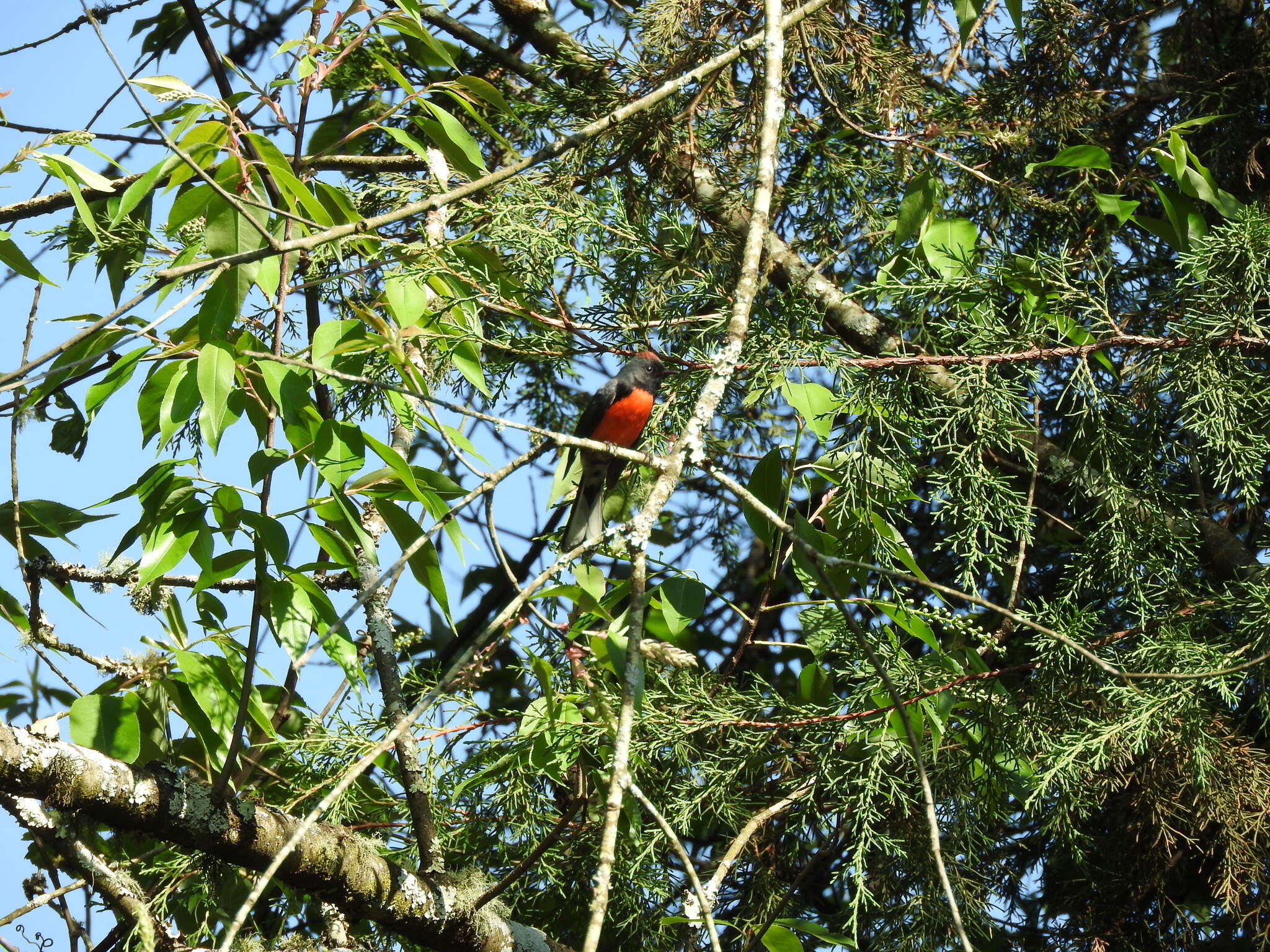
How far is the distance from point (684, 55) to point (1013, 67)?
1.20 m

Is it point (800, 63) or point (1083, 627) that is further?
point (800, 63)

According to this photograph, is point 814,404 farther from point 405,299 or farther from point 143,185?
point 143,185

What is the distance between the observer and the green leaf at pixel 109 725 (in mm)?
1987

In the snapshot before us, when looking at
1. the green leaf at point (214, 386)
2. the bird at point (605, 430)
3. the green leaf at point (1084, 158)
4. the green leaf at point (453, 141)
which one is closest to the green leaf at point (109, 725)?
the green leaf at point (214, 386)

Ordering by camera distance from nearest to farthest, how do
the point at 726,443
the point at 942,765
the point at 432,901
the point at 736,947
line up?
the point at 432,901 < the point at 942,765 < the point at 736,947 < the point at 726,443

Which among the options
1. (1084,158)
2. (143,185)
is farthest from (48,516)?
(1084,158)

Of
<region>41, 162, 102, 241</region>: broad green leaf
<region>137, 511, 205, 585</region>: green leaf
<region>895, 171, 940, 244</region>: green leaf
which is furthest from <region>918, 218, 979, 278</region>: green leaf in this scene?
<region>41, 162, 102, 241</region>: broad green leaf

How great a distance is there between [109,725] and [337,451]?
68 centimetres

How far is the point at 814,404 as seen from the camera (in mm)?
2424

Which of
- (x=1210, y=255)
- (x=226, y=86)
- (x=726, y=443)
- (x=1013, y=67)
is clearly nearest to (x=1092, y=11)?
(x=1013, y=67)

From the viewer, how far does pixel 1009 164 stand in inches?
135

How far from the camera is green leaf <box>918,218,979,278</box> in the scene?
2.70m

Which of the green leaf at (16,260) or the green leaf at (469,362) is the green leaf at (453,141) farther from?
the green leaf at (16,260)

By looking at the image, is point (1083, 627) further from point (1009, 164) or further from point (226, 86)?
point (226, 86)
